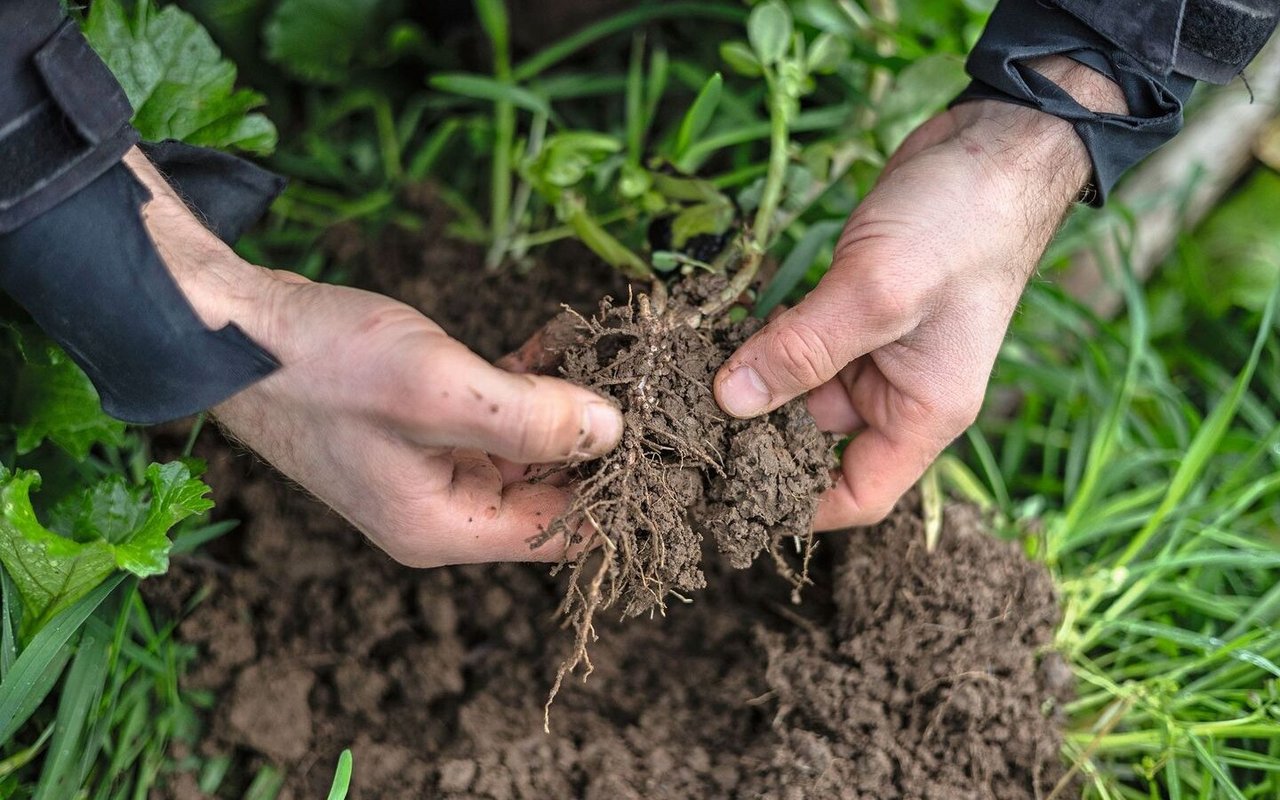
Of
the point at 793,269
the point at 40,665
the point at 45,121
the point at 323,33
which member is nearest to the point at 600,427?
the point at 793,269

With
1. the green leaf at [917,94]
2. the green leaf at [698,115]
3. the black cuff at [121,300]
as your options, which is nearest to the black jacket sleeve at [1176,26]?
the green leaf at [917,94]

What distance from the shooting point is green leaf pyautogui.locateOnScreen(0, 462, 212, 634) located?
1175 mm

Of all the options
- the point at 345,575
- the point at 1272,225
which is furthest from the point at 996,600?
the point at 1272,225

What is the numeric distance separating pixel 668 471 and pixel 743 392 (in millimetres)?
142

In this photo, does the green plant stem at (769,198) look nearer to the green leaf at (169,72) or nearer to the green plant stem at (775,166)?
the green plant stem at (775,166)

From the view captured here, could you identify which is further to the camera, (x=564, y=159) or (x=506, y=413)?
(x=564, y=159)

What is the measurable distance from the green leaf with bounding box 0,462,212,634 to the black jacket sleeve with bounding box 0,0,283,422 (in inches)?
6.0

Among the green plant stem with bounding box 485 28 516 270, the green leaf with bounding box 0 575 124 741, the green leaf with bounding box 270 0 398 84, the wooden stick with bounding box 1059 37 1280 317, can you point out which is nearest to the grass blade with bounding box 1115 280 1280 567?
the wooden stick with bounding box 1059 37 1280 317

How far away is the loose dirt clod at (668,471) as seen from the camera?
1212 mm

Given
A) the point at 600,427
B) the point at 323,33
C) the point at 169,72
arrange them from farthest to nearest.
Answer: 1. the point at 323,33
2. the point at 169,72
3. the point at 600,427

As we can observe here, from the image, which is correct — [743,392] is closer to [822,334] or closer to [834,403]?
[822,334]

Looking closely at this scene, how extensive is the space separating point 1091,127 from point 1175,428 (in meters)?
0.78

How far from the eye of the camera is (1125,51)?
134 centimetres

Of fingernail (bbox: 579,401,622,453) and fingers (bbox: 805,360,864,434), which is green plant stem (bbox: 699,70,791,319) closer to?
fingers (bbox: 805,360,864,434)
